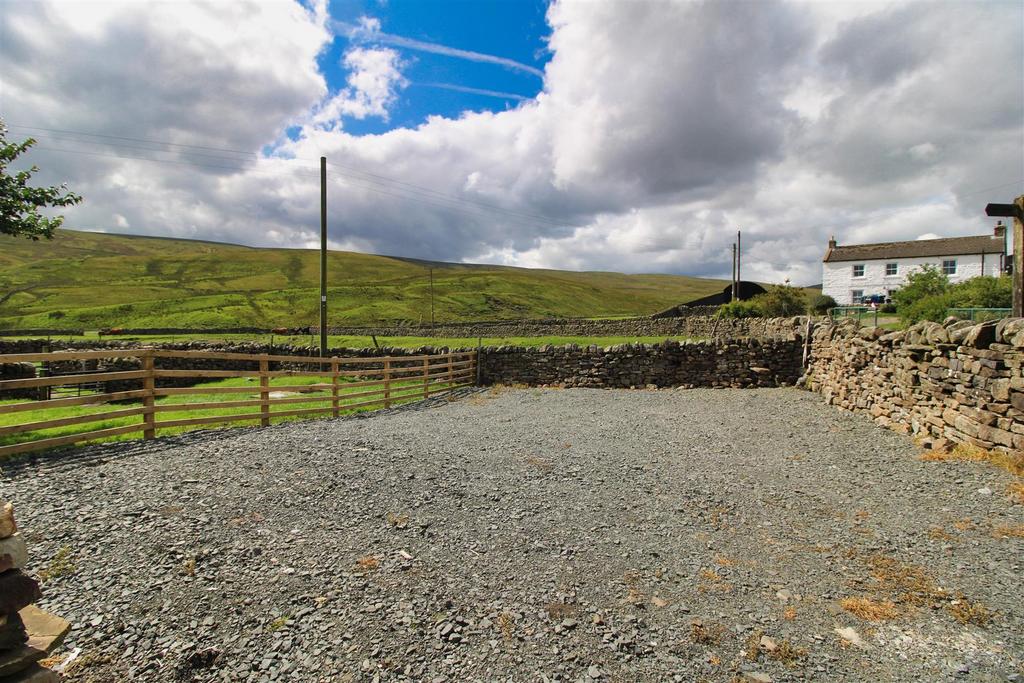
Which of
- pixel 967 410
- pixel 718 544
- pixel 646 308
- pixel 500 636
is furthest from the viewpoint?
pixel 646 308

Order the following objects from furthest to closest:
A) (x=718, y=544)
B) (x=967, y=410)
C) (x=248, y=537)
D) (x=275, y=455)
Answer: (x=967, y=410)
(x=275, y=455)
(x=718, y=544)
(x=248, y=537)

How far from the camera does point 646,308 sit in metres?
118

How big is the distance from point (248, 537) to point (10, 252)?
173724mm

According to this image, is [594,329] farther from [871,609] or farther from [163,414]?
[871,609]

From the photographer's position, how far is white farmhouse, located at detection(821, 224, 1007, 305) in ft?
137

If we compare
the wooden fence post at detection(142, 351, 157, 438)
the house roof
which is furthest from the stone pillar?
the house roof

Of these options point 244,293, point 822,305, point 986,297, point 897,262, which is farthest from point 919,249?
point 244,293

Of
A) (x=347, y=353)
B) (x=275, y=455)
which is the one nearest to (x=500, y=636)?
(x=275, y=455)

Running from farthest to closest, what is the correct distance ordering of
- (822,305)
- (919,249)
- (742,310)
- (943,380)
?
1. (919,249)
2. (822,305)
3. (742,310)
4. (943,380)

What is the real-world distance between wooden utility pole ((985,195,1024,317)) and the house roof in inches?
1804

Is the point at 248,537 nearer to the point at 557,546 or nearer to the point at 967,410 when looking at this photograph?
the point at 557,546

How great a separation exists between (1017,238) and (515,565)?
33.4 feet

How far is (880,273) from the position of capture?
1817 inches

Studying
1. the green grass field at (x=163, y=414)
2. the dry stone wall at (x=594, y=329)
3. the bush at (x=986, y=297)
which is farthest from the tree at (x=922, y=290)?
the green grass field at (x=163, y=414)
